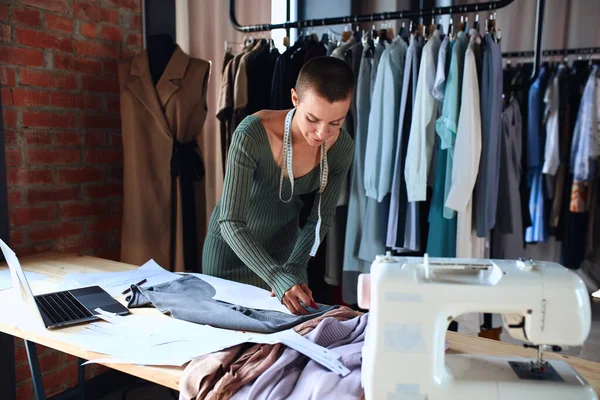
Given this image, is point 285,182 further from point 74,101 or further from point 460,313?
point 74,101

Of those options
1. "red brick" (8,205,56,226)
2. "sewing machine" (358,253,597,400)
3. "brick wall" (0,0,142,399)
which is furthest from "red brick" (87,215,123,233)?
"sewing machine" (358,253,597,400)

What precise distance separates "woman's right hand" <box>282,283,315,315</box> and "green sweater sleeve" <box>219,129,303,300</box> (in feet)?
0.25

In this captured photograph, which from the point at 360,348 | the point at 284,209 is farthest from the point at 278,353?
the point at 284,209

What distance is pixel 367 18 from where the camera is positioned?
230 centimetres

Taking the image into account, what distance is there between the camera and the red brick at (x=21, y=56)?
6.84 feet

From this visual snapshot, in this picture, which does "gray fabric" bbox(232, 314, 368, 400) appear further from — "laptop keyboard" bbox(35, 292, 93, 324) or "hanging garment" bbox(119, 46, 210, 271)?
"hanging garment" bbox(119, 46, 210, 271)

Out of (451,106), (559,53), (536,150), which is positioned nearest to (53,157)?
(451,106)

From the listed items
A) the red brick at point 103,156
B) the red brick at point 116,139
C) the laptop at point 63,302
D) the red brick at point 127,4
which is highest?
the red brick at point 127,4

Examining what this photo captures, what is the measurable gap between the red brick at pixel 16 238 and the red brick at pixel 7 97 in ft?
1.64

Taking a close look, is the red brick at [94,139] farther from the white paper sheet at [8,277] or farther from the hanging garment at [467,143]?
the hanging garment at [467,143]

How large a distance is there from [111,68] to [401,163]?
1442 millimetres

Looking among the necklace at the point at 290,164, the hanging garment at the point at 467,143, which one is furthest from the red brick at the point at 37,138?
the hanging garment at the point at 467,143

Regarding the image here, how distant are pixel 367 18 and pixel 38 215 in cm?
163

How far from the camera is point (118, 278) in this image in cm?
173
